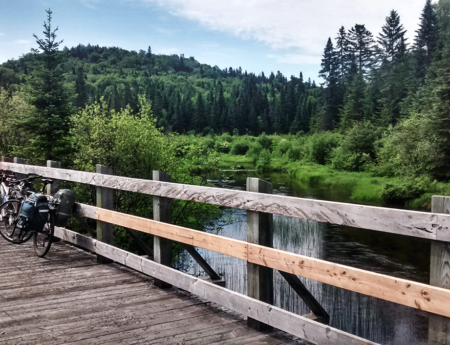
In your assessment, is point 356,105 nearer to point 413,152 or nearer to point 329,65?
point 329,65

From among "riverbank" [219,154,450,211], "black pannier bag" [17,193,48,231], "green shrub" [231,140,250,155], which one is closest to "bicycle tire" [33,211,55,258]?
"black pannier bag" [17,193,48,231]

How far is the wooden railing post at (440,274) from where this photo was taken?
2746 millimetres

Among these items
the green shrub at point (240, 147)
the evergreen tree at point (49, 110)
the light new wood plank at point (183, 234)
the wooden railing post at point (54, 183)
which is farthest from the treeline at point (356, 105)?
the green shrub at point (240, 147)

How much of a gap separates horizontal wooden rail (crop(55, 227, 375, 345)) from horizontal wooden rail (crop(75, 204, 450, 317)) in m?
0.33

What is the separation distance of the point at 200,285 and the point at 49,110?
19431mm

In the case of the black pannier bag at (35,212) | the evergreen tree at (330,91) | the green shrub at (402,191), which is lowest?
the green shrub at (402,191)

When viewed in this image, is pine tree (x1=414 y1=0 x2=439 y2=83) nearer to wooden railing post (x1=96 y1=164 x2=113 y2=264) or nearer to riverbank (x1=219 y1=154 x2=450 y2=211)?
riverbank (x1=219 y1=154 x2=450 y2=211)

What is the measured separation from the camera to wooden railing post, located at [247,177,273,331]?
3979 millimetres

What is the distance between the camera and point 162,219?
5.15 metres

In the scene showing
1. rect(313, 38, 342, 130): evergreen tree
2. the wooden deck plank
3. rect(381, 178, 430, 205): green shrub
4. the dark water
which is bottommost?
the dark water

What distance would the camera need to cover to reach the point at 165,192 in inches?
198

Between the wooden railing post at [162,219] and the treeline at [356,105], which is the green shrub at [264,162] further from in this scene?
the wooden railing post at [162,219]

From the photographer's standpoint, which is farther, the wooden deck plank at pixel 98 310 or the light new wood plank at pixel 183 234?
the light new wood plank at pixel 183 234

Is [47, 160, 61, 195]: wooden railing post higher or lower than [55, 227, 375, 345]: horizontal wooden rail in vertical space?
higher
